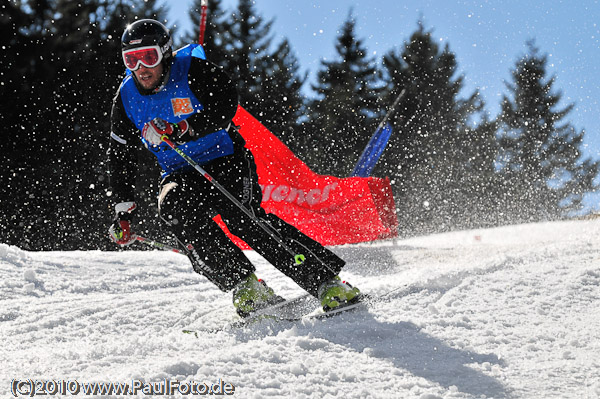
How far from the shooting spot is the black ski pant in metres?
3.21

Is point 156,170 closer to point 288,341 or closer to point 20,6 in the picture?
point 20,6

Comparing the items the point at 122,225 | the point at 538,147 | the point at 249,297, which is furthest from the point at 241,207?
the point at 538,147

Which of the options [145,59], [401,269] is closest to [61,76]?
[401,269]

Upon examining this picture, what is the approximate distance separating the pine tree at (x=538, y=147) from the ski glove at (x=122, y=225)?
2214cm

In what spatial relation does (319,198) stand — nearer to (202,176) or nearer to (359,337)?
(202,176)

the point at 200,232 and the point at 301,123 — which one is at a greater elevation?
the point at 301,123

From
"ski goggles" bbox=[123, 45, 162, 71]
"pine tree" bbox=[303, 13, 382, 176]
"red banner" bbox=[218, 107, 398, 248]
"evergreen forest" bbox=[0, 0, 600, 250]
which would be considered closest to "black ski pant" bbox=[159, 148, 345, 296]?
"ski goggles" bbox=[123, 45, 162, 71]

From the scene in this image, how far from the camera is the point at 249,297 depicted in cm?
327

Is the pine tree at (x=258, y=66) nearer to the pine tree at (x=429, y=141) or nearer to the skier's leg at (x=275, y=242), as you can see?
the pine tree at (x=429, y=141)

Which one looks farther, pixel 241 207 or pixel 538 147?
pixel 538 147

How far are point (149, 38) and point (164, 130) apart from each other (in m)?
0.57

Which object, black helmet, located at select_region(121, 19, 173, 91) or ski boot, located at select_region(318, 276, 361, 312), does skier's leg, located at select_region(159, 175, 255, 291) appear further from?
black helmet, located at select_region(121, 19, 173, 91)

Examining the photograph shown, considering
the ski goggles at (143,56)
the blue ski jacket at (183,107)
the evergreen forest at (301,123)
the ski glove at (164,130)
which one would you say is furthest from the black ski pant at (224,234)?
the evergreen forest at (301,123)

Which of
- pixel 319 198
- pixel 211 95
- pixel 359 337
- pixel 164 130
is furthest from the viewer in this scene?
pixel 319 198
